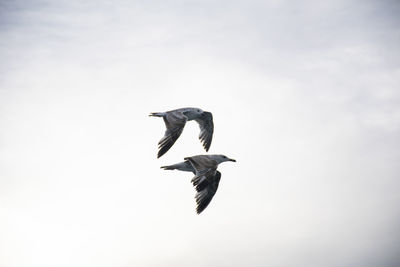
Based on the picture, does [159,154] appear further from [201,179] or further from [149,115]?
[149,115]

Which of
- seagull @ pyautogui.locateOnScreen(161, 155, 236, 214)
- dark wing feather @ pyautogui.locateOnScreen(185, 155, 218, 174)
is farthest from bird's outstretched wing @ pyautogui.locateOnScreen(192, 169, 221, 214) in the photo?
dark wing feather @ pyautogui.locateOnScreen(185, 155, 218, 174)

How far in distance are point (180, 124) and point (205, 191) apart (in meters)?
4.56

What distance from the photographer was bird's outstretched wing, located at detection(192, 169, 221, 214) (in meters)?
21.9

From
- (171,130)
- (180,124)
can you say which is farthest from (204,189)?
(180,124)

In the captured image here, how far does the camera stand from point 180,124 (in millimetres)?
25188

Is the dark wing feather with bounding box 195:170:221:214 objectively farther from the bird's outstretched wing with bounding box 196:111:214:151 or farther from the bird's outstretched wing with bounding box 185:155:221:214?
the bird's outstretched wing with bounding box 196:111:214:151

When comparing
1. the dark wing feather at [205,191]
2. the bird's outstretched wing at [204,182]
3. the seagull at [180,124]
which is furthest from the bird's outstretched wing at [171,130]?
the dark wing feather at [205,191]

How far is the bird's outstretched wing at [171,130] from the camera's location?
23128 mm

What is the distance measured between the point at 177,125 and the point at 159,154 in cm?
299

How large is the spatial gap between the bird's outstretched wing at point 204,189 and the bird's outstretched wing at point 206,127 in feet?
29.9

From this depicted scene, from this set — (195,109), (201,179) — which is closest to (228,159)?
(195,109)

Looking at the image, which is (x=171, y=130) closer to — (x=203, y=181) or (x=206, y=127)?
(x=203, y=181)

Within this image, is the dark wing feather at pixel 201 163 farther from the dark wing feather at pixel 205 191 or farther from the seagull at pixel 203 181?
the dark wing feather at pixel 205 191

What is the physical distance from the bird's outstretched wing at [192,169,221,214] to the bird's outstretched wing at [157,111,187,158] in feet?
8.38
